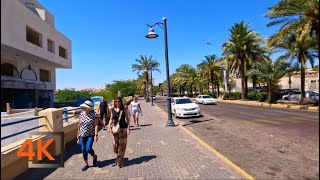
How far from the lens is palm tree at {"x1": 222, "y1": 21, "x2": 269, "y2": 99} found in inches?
1631

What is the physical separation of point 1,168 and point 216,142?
22.9 feet

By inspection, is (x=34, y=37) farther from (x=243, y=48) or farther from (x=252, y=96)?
(x=252, y=96)

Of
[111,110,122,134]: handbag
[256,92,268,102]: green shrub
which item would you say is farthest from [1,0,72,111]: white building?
[256,92,268,102]: green shrub

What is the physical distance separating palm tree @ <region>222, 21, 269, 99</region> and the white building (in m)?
24.1

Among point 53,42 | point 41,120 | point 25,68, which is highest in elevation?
point 53,42

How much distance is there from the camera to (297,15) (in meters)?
24.9

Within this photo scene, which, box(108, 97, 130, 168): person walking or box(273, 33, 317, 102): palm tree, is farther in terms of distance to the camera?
box(273, 33, 317, 102): palm tree

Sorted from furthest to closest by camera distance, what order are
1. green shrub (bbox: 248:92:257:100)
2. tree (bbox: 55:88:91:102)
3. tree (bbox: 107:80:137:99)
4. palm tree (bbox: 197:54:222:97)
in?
tree (bbox: 107:80:137:99) < tree (bbox: 55:88:91:102) < palm tree (bbox: 197:54:222:97) < green shrub (bbox: 248:92:257:100)

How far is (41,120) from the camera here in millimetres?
8328

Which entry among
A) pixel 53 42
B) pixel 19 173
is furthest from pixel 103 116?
pixel 53 42

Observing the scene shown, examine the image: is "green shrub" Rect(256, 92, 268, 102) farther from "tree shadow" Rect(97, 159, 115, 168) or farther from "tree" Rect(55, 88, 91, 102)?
"tree" Rect(55, 88, 91, 102)

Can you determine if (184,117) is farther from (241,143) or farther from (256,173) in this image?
(256,173)

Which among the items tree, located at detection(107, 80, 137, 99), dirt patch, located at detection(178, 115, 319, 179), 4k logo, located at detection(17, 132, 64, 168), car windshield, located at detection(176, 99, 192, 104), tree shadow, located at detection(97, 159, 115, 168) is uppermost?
tree, located at detection(107, 80, 137, 99)

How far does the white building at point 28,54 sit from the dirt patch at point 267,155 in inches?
620
